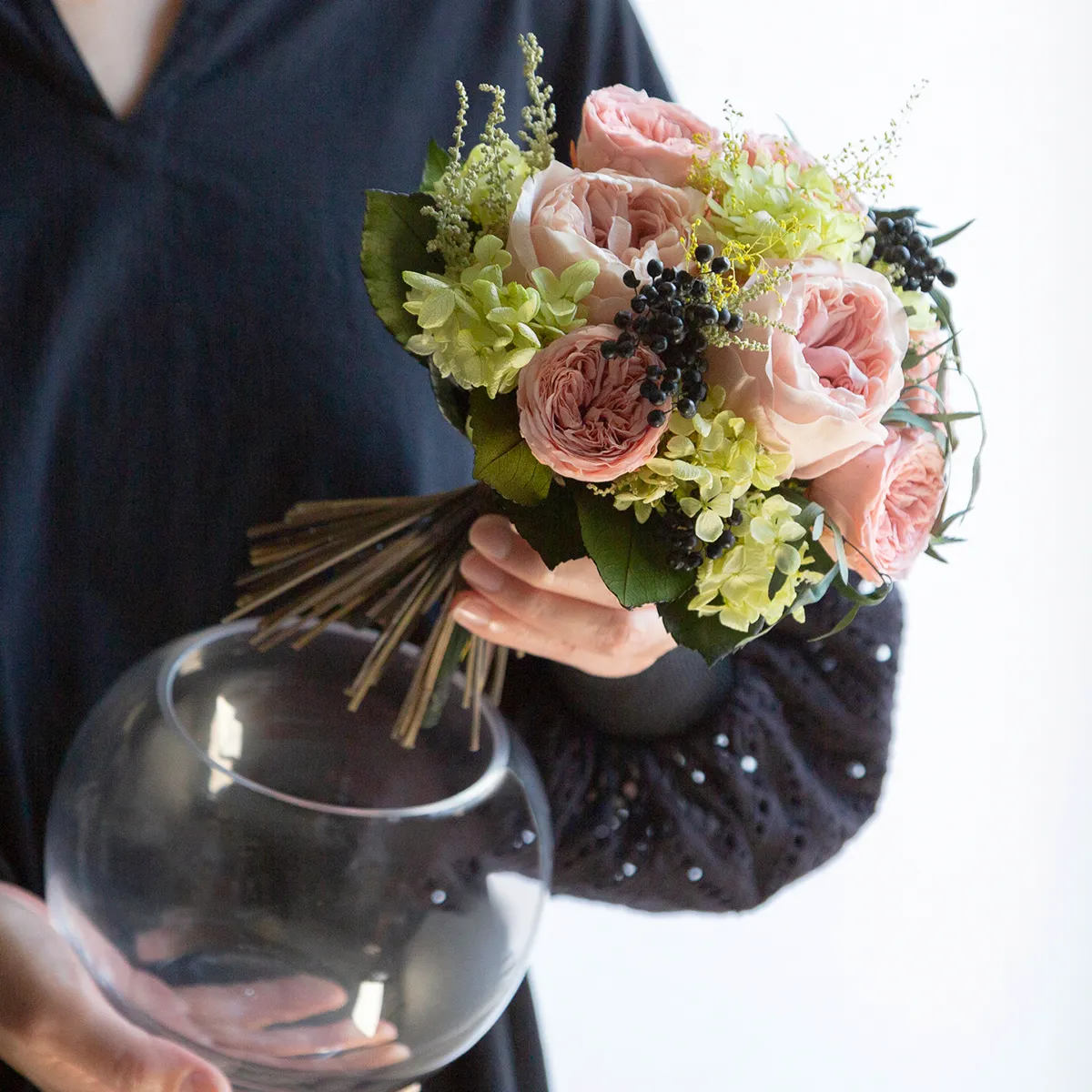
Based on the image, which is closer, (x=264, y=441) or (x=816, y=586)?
(x=816, y=586)

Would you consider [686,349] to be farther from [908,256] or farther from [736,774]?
[736,774]

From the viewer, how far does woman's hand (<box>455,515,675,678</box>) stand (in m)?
0.59

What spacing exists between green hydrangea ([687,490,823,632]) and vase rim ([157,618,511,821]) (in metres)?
0.17

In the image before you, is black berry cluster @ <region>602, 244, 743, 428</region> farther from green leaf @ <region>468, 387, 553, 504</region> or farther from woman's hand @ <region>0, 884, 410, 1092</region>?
woman's hand @ <region>0, 884, 410, 1092</region>

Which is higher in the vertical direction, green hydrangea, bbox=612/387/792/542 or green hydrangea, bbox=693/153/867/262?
green hydrangea, bbox=693/153/867/262

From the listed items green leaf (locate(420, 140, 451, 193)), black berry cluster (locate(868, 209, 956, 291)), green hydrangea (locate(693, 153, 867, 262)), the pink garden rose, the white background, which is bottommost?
the white background

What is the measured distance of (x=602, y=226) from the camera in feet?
1.62

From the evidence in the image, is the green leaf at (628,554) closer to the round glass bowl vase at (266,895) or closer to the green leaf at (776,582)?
the green leaf at (776,582)

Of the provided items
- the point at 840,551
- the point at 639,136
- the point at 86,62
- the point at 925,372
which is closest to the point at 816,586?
the point at 840,551

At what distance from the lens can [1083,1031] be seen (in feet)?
4.60

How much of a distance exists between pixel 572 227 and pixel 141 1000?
16.6 inches

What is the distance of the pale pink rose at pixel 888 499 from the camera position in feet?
1.61

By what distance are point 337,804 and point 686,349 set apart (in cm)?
32

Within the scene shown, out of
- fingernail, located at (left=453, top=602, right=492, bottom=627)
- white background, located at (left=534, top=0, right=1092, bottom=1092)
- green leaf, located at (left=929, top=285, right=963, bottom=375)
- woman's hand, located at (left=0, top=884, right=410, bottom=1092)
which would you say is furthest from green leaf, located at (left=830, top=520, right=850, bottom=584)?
white background, located at (left=534, top=0, right=1092, bottom=1092)
